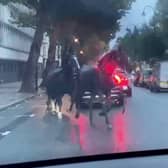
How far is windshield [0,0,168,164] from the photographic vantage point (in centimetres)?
430

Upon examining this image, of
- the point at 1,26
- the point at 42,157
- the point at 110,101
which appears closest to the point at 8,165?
the point at 42,157

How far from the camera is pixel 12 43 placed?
4.96 m

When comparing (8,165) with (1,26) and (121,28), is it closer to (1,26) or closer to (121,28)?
(121,28)

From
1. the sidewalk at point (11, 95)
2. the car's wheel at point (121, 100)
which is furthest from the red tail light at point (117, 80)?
the sidewalk at point (11, 95)

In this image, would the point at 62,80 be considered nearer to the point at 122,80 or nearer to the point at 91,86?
the point at 91,86

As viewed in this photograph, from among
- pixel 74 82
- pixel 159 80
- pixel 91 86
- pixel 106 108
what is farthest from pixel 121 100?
pixel 159 80

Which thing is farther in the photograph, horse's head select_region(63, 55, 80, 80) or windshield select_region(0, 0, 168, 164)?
horse's head select_region(63, 55, 80, 80)

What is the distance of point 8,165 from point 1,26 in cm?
191

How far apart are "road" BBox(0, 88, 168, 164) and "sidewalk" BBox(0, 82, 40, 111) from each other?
111 mm

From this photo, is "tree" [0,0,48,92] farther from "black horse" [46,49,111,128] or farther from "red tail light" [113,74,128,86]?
"red tail light" [113,74,128,86]

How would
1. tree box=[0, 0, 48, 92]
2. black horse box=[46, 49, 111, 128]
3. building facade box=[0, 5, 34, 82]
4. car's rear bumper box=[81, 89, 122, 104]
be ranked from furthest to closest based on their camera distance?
car's rear bumper box=[81, 89, 122, 104], building facade box=[0, 5, 34, 82], tree box=[0, 0, 48, 92], black horse box=[46, 49, 111, 128]

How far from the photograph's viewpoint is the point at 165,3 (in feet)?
14.0

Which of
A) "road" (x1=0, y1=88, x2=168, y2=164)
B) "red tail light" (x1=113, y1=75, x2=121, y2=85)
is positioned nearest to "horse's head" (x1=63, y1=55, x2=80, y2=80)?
"road" (x1=0, y1=88, x2=168, y2=164)

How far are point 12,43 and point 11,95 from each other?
2.59m
